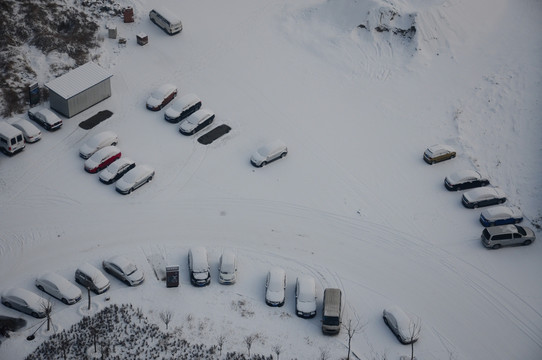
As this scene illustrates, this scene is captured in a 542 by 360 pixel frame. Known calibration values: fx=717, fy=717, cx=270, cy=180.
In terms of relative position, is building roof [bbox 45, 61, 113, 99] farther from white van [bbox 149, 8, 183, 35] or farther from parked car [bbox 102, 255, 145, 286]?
parked car [bbox 102, 255, 145, 286]

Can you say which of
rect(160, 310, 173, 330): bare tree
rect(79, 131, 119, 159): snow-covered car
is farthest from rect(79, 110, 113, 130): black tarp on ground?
rect(160, 310, 173, 330): bare tree

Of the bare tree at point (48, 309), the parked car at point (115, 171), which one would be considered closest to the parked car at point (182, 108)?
the parked car at point (115, 171)

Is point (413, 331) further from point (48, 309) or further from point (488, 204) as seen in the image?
point (48, 309)

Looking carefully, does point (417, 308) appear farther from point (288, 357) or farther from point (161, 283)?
point (161, 283)

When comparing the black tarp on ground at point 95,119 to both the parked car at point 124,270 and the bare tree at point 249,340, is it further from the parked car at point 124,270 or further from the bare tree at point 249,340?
the bare tree at point 249,340

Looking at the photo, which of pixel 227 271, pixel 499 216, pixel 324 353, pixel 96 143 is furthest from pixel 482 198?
pixel 96 143

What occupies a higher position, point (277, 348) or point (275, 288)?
point (275, 288)
